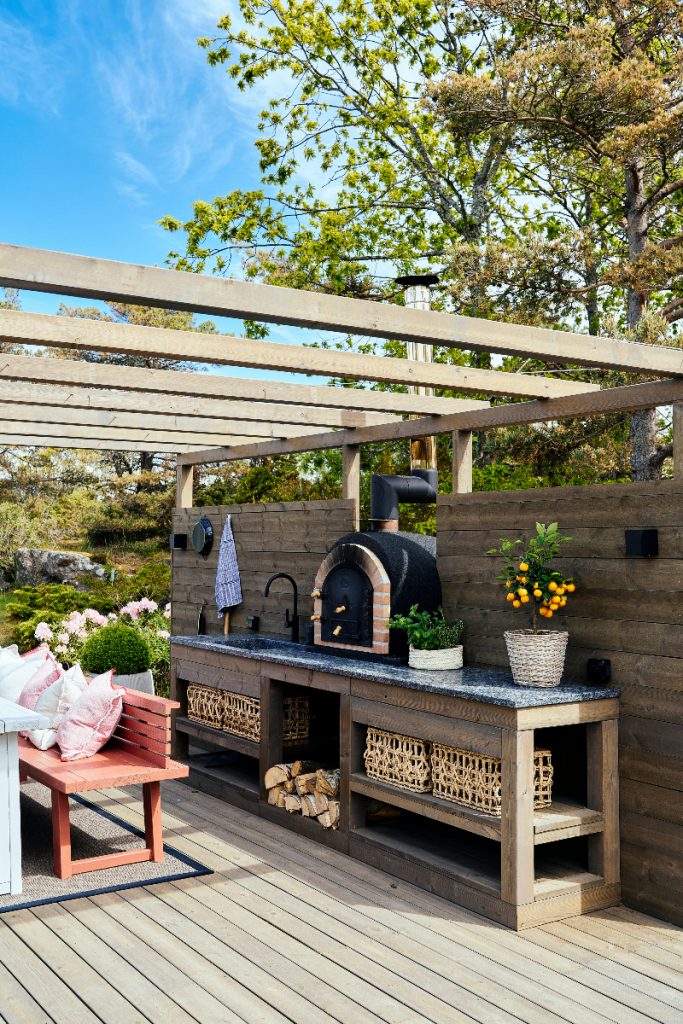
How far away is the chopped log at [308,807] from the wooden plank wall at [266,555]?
1575 mm

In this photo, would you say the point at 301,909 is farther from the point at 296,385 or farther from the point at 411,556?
the point at 296,385

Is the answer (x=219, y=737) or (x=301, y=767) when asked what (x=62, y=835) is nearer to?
(x=301, y=767)

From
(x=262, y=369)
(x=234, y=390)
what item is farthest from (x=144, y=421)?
(x=262, y=369)

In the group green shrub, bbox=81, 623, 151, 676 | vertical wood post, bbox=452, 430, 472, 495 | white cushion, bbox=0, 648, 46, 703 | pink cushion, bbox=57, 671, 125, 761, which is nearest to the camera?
pink cushion, bbox=57, 671, 125, 761

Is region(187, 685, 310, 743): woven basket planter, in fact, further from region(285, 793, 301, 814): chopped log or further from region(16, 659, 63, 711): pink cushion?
region(16, 659, 63, 711): pink cushion

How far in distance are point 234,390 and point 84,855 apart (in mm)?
2653

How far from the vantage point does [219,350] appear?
439cm

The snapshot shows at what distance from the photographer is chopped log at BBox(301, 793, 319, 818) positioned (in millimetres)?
5227

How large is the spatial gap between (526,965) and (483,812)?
2.17ft

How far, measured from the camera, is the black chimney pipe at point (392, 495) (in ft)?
19.5

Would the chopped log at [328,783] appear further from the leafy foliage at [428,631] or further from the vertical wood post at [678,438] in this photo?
the vertical wood post at [678,438]

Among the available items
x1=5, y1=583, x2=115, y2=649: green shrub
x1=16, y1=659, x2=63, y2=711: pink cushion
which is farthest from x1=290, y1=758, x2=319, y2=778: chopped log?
x1=5, y1=583, x2=115, y2=649: green shrub

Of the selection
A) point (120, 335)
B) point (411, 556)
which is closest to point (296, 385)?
point (411, 556)

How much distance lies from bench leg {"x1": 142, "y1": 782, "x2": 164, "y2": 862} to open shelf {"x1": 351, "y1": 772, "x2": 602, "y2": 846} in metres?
→ 1.15
